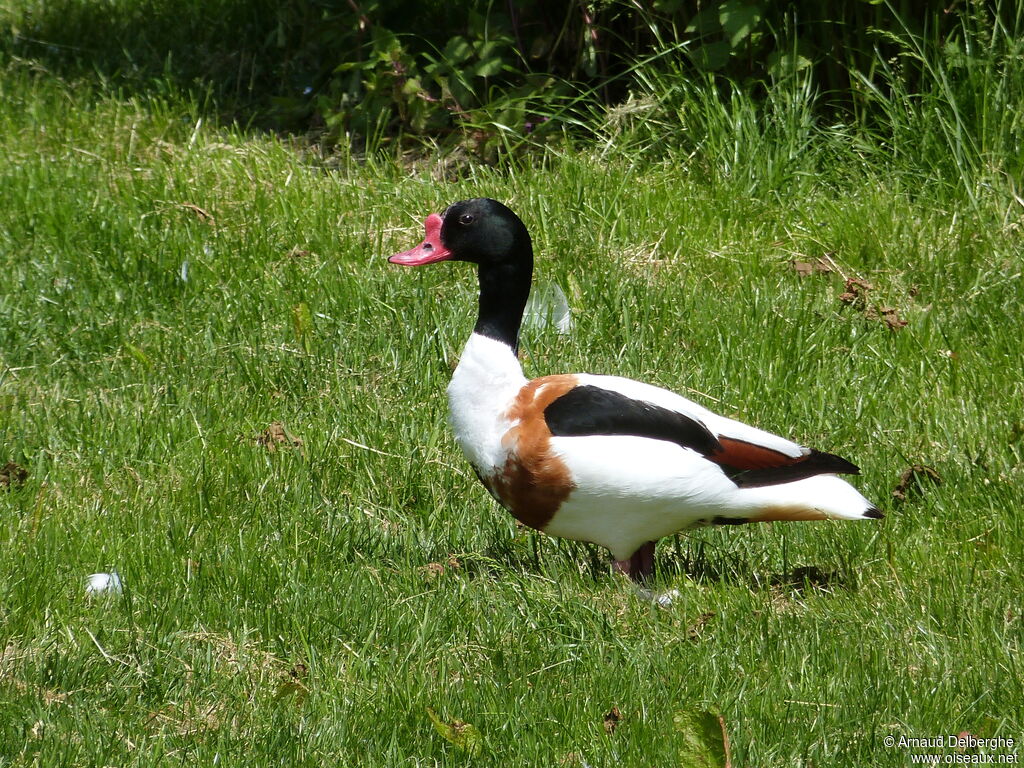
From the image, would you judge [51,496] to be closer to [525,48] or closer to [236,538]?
[236,538]

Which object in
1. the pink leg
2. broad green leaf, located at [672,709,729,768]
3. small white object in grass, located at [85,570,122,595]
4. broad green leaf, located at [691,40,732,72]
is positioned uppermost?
broad green leaf, located at [691,40,732,72]

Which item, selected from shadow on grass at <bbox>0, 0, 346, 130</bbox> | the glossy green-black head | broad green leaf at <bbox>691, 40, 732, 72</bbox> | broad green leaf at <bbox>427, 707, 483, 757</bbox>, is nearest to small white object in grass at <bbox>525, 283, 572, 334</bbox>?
the glossy green-black head

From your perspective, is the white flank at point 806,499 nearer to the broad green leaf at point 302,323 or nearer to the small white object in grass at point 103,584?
the small white object in grass at point 103,584

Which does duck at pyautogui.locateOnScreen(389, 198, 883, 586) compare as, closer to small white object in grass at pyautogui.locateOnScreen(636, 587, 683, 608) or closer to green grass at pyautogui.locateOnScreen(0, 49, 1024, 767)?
small white object in grass at pyautogui.locateOnScreen(636, 587, 683, 608)

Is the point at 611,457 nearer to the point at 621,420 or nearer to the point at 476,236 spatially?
the point at 621,420

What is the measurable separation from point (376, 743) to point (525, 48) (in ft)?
14.1

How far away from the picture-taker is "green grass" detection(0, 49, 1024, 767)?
2.98 meters

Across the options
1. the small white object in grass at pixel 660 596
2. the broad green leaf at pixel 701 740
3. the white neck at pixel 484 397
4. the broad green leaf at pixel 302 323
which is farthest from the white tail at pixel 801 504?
the broad green leaf at pixel 302 323

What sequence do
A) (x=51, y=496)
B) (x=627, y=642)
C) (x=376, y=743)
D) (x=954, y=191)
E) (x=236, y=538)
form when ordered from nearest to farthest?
1. (x=376, y=743)
2. (x=627, y=642)
3. (x=236, y=538)
4. (x=51, y=496)
5. (x=954, y=191)

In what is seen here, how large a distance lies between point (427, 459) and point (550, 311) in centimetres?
101

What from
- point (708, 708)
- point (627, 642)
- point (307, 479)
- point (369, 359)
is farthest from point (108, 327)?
point (708, 708)

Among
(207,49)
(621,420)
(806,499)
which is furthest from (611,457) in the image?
(207,49)

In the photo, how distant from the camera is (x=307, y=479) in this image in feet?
13.1

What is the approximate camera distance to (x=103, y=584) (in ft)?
11.3
